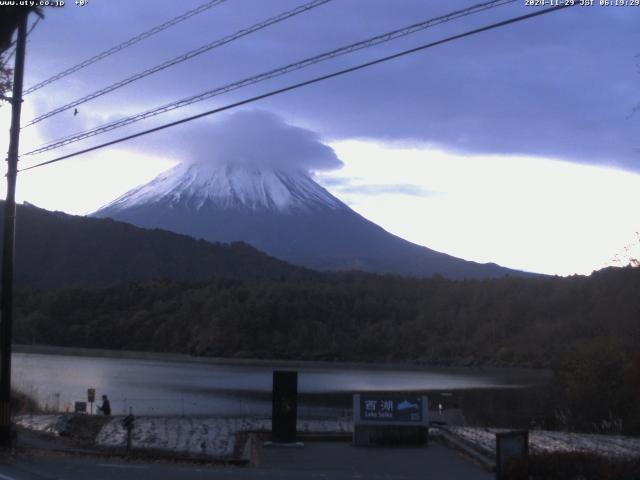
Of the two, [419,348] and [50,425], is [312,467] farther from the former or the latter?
[419,348]

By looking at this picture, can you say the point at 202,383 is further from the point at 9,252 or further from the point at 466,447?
the point at 466,447

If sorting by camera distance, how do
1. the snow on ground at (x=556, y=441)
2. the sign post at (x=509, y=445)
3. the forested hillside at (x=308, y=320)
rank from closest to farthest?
the sign post at (x=509, y=445) < the snow on ground at (x=556, y=441) < the forested hillside at (x=308, y=320)

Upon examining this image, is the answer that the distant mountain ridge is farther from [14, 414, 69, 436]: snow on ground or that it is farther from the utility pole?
the utility pole

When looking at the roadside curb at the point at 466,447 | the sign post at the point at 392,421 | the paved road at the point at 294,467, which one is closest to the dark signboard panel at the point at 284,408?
the paved road at the point at 294,467

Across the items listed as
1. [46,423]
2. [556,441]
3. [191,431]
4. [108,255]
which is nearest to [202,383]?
[46,423]

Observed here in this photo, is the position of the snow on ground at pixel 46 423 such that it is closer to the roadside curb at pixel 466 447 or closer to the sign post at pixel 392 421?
the sign post at pixel 392 421

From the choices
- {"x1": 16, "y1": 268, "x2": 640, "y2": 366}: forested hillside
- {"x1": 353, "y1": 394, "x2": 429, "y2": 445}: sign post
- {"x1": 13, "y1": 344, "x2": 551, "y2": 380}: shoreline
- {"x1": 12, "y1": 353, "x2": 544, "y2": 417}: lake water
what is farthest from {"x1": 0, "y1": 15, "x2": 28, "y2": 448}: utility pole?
{"x1": 16, "y1": 268, "x2": 640, "y2": 366}: forested hillside

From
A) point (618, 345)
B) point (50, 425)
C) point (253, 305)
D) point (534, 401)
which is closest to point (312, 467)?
point (50, 425)
